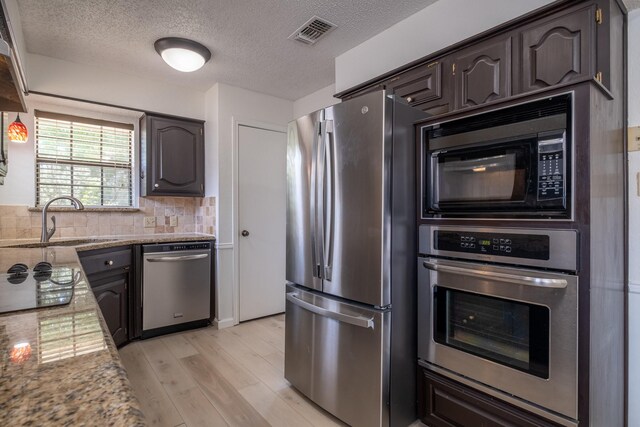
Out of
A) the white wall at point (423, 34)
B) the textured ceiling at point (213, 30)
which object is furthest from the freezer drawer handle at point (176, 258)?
the white wall at point (423, 34)

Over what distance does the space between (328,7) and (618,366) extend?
Answer: 253cm

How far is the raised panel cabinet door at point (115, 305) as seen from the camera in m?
2.71

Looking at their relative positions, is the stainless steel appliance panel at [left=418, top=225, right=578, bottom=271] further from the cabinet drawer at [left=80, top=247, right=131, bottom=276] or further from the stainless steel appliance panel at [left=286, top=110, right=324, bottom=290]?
the cabinet drawer at [left=80, top=247, right=131, bottom=276]

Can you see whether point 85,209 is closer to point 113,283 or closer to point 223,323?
point 113,283

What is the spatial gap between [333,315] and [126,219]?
2720mm

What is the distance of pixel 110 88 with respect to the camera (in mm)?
3166

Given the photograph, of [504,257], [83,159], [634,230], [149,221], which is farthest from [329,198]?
[83,159]

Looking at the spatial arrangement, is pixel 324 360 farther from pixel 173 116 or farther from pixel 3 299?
pixel 173 116

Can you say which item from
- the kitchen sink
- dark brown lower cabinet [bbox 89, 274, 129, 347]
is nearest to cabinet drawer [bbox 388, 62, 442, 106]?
dark brown lower cabinet [bbox 89, 274, 129, 347]

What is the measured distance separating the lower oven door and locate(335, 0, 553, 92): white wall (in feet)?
4.51

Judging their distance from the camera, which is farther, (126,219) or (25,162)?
(126,219)

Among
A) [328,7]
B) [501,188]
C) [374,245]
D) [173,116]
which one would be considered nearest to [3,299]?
[374,245]

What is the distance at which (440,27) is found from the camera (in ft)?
6.85

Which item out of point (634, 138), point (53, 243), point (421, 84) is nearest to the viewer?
point (634, 138)
